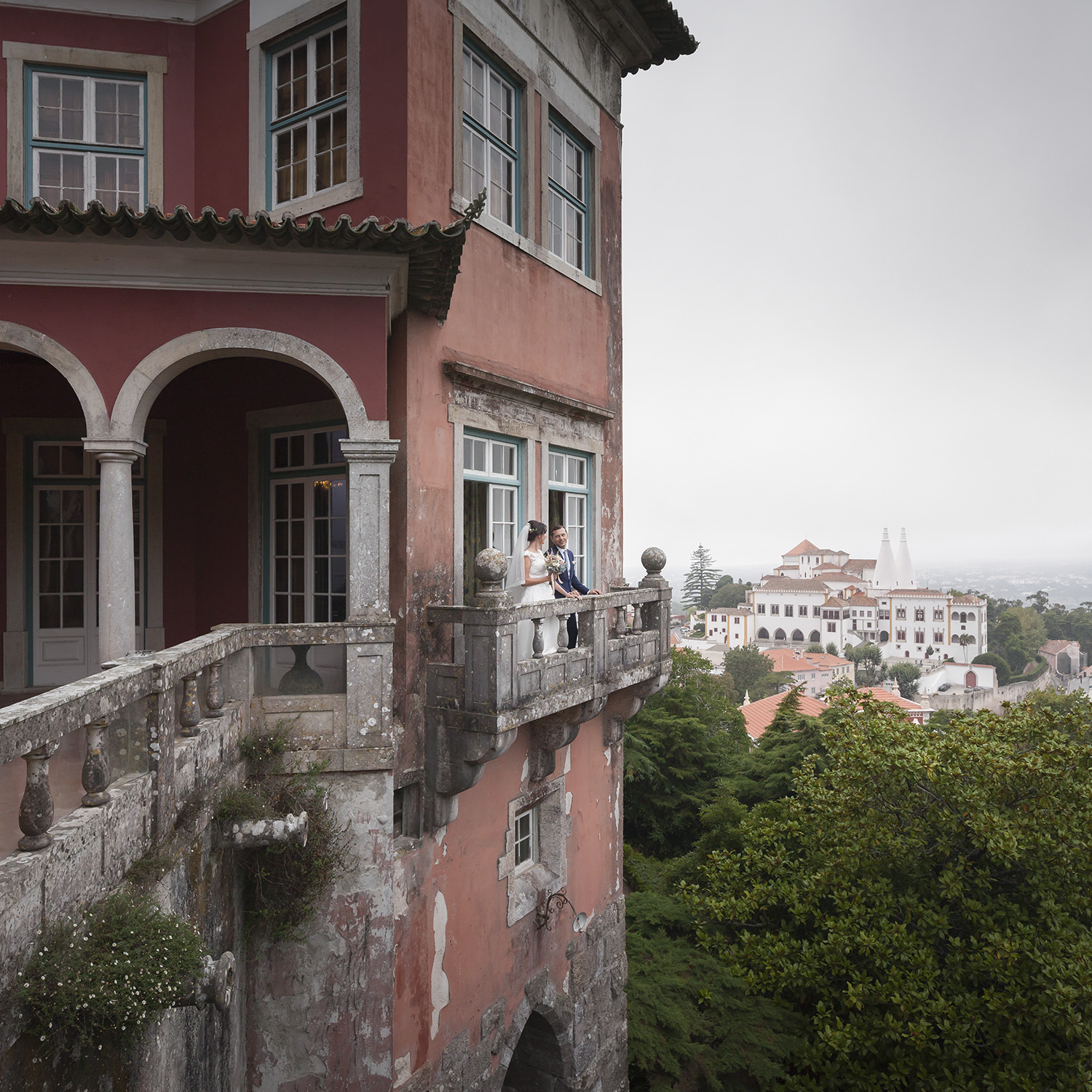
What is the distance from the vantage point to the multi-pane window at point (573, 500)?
959 cm

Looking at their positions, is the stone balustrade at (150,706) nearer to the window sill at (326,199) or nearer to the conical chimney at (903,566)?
the window sill at (326,199)

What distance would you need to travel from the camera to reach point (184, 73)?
8.44 metres

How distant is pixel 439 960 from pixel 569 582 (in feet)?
12.8

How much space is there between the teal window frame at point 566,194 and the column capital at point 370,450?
440cm

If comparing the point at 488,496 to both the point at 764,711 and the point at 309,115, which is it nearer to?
the point at 309,115

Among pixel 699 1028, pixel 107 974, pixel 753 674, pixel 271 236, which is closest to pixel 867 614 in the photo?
pixel 753 674

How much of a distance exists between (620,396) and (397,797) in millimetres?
6109

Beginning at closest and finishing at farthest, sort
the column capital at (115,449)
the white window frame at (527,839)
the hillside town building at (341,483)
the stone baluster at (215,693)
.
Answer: the stone baluster at (215,693) → the hillside town building at (341,483) → the column capital at (115,449) → the white window frame at (527,839)

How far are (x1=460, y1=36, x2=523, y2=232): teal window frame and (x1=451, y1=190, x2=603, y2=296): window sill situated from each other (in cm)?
13

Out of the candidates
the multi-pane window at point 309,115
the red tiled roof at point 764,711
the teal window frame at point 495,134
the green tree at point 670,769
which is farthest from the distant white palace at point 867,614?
the multi-pane window at point 309,115

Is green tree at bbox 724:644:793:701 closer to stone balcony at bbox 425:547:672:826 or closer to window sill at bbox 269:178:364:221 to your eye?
stone balcony at bbox 425:547:672:826

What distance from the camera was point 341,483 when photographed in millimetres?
7680

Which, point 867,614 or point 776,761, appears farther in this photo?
point 867,614

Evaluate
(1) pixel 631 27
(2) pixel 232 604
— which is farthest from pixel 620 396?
(2) pixel 232 604
